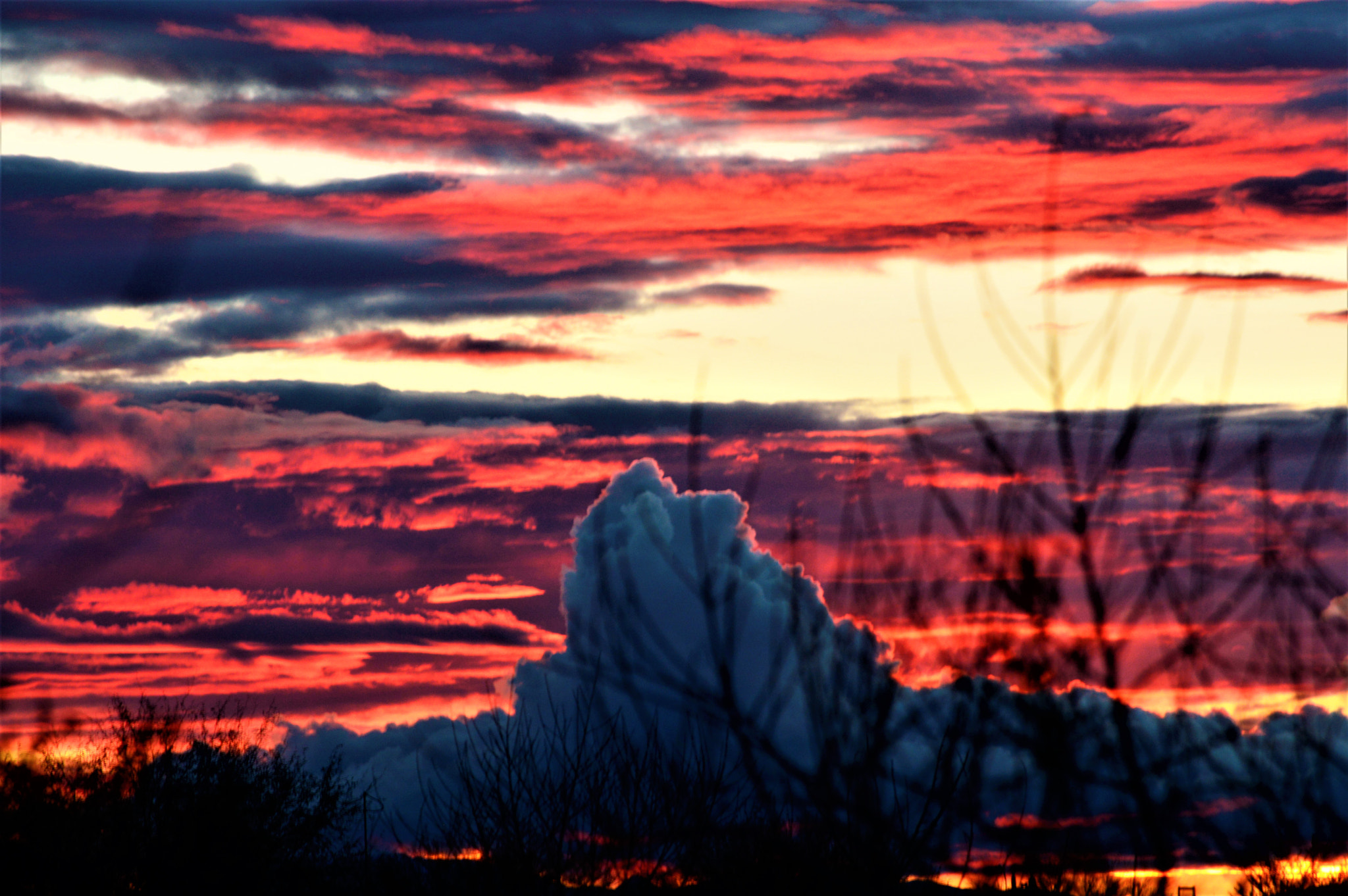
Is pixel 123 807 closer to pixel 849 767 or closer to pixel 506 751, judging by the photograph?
pixel 506 751

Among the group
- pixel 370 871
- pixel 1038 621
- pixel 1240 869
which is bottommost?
pixel 370 871

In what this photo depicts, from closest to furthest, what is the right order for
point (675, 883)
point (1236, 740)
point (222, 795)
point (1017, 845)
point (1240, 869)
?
point (1017, 845)
point (1236, 740)
point (1240, 869)
point (675, 883)
point (222, 795)

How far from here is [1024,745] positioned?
5.64 m

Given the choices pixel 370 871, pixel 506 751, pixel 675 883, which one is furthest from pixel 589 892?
pixel 370 871

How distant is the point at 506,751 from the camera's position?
29188 millimetres

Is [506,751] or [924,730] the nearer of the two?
[924,730]

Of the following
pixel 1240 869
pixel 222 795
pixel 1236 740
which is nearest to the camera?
pixel 1236 740

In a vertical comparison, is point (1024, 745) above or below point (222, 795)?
above

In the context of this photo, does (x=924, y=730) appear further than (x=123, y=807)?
No

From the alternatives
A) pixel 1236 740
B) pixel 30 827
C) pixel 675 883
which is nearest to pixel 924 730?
pixel 1236 740

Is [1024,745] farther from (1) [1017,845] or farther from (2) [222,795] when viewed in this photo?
(2) [222,795]

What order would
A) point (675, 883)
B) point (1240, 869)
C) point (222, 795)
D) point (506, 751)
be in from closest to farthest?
point (1240, 869) < point (506, 751) < point (675, 883) < point (222, 795)

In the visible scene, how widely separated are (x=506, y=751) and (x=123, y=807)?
19.8 metres

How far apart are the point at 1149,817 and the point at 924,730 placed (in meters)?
1.69
